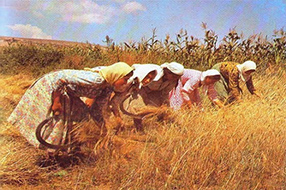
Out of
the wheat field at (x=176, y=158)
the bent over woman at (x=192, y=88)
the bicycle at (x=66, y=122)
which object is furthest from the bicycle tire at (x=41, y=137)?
the bent over woman at (x=192, y=88)

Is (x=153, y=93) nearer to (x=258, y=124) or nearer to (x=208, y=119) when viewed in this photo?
(x=208, y=119)

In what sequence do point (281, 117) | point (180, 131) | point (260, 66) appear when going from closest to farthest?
1. point (180, 131)
2. point (281, 117)
3. point (260, 66)

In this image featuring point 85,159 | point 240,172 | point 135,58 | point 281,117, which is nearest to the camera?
point 240,172

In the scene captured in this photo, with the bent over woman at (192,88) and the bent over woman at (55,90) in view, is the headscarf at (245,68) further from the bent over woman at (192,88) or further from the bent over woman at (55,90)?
→ the bent over woman at (55,90)

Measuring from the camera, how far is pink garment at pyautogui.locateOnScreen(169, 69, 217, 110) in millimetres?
5141

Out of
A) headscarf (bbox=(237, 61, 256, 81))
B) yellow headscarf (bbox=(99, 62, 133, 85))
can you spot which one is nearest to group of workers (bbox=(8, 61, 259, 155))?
yellow headscarf (bbox=(99, 62, 133, 85))

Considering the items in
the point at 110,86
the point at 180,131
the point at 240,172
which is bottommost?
Result: the point at 240,172

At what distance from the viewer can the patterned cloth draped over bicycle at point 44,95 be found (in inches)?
135

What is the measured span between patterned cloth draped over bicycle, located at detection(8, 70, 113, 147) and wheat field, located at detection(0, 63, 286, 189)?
0.30 meters

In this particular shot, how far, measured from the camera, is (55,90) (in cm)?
341

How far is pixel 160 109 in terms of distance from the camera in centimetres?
435

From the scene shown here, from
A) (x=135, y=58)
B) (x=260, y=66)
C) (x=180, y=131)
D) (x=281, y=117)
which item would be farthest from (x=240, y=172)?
(x=260, y=66)

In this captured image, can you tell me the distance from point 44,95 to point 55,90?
0.15 metres

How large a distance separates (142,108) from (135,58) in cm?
336
